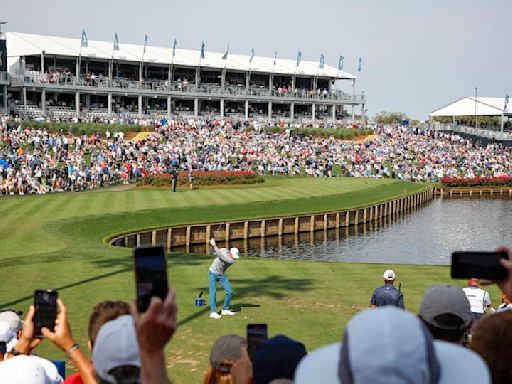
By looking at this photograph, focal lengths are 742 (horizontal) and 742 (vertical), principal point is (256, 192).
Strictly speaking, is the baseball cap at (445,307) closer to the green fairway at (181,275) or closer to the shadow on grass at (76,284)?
the green fairway at (181,275)

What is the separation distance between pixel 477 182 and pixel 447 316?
68.6m

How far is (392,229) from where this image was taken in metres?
45.9

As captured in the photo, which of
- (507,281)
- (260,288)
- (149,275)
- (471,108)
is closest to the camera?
(149,275)

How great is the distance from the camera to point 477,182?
7056 cm

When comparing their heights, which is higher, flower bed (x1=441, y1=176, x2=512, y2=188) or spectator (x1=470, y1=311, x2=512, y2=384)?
spectator (x1=470, y1=311, x2=512, y2=384)

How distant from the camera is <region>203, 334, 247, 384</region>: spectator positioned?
20.4 feet

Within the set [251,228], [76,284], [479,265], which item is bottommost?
[251,228]

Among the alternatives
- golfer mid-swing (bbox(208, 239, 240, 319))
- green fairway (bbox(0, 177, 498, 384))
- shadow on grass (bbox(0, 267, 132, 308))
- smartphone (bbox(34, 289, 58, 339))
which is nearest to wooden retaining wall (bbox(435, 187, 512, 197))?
green fairway (bbox(0, 177, 498, 384))

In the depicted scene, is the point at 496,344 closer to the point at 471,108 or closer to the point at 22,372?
the point at 22,372

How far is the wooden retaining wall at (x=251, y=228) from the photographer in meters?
36.0

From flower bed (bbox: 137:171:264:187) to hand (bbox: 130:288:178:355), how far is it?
48273 mm

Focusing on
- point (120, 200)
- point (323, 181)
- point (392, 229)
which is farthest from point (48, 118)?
point (392, 229)

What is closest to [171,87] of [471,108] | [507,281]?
[471,108]

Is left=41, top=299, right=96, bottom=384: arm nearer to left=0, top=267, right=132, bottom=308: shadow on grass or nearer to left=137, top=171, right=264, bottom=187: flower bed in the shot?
left=0, top=267, right=132, bottom=308: shadow on grass
